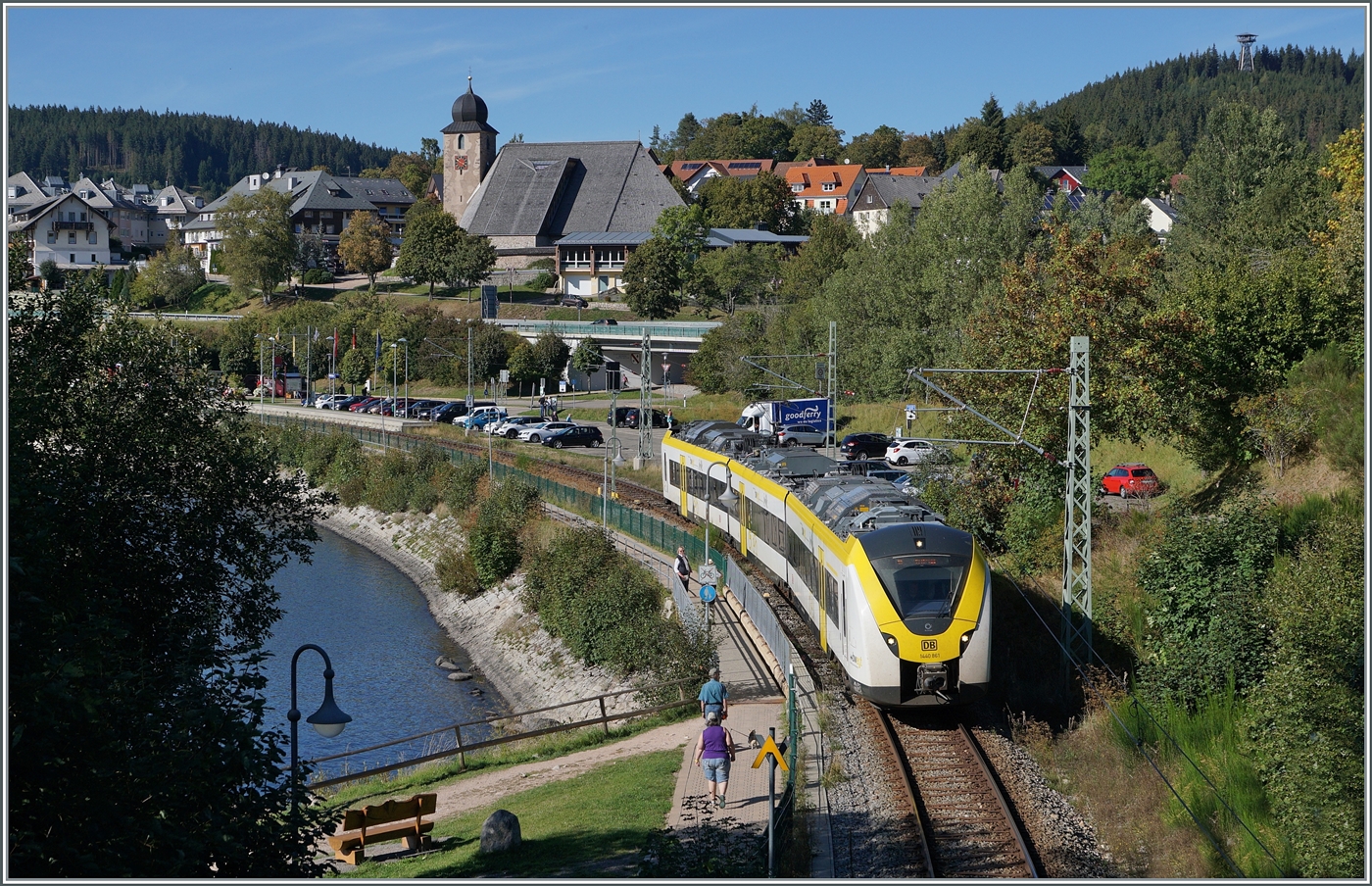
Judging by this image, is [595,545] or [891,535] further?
[595,545]

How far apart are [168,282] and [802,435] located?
84.9m

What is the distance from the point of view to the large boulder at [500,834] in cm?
1734

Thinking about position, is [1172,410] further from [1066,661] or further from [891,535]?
[891,535]

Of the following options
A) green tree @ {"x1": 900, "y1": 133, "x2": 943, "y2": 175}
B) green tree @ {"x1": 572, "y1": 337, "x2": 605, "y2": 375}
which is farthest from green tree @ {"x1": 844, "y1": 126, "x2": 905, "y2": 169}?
green tree @ {"x1": 572, "y1": 337, "x2": 605, "y2": 375}

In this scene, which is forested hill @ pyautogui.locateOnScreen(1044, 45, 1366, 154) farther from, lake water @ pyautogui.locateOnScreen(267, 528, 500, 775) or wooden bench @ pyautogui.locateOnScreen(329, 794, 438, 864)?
wooden bench @ pyautogui.locateOnScreen(329, 794, 438, 864)

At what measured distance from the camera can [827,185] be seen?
154 m

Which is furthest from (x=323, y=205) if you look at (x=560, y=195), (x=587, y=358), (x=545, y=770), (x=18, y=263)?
(x=545, y=770)

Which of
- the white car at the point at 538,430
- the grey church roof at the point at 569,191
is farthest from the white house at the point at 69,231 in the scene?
the white car at the point at 538,430

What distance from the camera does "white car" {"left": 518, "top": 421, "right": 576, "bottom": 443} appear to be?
64.0 metres

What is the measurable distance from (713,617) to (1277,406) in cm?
1530

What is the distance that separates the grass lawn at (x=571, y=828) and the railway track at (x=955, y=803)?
356 centimetres

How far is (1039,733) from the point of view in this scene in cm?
2108

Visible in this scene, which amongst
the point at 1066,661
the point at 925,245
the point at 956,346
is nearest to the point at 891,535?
the point at 1066,661

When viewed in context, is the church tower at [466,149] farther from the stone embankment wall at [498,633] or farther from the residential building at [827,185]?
the stone embankment wall at [498,633]
